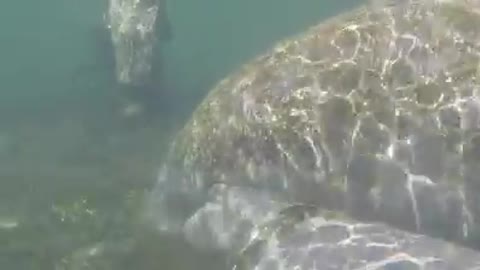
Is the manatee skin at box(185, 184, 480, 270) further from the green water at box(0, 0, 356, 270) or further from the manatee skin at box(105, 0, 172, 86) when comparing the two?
the manatee skin at box(105, 0, 172, 86)

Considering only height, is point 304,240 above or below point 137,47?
below

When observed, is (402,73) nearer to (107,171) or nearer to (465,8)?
(465,8)

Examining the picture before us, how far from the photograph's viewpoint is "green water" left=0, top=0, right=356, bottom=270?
1098cm

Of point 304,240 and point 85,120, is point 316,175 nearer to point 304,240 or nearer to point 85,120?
point 304,240

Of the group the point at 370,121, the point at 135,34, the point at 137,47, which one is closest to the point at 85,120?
the point at 137,47

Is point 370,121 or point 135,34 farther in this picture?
point 135,34

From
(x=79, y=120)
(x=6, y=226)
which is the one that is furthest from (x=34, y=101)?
(x=6, y=226)

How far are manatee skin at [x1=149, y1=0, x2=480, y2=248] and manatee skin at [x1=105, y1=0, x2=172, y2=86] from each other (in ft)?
24.5

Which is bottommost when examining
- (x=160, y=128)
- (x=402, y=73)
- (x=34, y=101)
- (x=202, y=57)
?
(x=402, y=73)

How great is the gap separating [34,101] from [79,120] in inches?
76.4

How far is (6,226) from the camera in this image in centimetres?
1159

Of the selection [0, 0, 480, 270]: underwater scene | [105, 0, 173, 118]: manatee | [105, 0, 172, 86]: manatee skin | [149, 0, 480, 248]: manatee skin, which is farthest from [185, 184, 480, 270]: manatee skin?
[105, 0, 172, 86]: manatee skin

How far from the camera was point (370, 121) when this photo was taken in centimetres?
834

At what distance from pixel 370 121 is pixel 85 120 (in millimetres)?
9206
